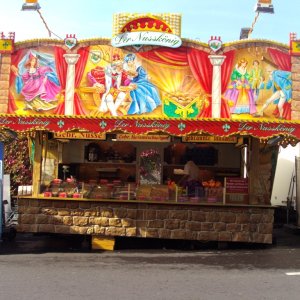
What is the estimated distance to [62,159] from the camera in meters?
12.7

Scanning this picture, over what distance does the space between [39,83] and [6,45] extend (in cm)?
148

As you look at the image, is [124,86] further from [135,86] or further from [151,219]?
[151,219]

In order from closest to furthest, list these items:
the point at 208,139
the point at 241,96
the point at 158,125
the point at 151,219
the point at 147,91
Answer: the point at 158,125 < the point at 151,219 < the point at 208,139 < the point at 241,96 < the point at 147,91

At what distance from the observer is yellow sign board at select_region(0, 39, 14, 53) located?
12805 mm

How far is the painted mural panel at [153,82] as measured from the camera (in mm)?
12508

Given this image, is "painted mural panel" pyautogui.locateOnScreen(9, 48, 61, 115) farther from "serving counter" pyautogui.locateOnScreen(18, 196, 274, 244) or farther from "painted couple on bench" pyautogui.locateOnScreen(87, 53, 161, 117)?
"serving counter" pyautogui.locateOnScreen(18, 196, 274, 244)

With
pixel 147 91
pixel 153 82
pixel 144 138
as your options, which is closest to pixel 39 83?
pixel 147 91

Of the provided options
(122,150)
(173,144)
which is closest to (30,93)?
(122,150)

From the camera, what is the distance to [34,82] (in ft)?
42.0

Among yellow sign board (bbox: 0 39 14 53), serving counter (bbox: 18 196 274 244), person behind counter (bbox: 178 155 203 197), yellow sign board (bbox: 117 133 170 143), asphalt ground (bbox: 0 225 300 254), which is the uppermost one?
yellow sign board (bbox: 0 39 14 53)

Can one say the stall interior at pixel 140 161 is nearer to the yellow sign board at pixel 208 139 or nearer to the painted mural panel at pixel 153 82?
the yellow sign board at pixel 208 139

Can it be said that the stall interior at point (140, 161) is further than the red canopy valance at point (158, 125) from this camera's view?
Yes

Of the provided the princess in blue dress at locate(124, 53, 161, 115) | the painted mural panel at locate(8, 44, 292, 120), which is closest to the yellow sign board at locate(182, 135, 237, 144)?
the painted mural panel at locate(8, 44, 292, 120)

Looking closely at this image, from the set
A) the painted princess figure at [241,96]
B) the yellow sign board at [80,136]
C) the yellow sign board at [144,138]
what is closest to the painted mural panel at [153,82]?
the painted princess figure at [241,96]
